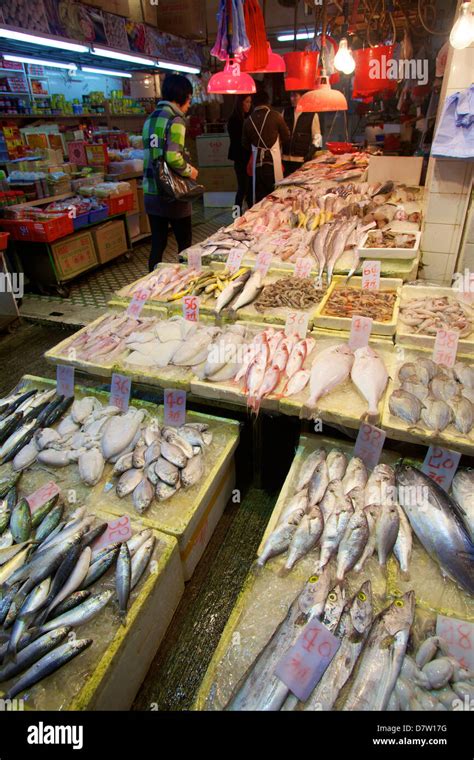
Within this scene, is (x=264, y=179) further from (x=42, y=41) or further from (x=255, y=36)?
(x=42, y=41)

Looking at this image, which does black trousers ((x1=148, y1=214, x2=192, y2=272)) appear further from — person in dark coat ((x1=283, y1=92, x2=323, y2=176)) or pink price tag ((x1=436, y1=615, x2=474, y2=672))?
pink price tag ((x1=436, y1=615, x2=474, y2=672))

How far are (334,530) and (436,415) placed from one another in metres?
0.90

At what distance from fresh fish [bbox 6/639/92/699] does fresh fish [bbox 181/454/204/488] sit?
0.96 m

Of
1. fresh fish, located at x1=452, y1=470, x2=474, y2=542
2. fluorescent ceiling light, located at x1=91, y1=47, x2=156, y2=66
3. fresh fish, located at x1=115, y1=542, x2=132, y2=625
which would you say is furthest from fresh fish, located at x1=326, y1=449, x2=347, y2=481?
fluorescent ceiling light, located at x1=91, y1=47, x2=156, y2=66

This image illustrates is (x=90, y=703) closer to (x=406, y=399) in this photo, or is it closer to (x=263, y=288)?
(x=406, y=399)

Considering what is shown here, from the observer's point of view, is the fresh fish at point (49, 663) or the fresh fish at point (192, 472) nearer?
the fresh fish at point (49, 663)

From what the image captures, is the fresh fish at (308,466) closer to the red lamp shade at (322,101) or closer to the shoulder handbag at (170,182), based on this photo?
the shoulder handbag at (170,182)

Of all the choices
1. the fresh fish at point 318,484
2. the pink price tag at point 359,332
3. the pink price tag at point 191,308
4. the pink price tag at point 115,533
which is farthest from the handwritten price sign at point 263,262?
the pink price tag at point 115,533

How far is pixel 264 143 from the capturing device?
7.92 meters

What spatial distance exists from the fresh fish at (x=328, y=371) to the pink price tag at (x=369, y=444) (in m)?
0.34

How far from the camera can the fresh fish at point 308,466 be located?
253 cm

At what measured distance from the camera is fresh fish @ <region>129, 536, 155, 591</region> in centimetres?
205

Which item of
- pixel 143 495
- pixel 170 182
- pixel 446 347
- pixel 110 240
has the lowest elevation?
pixel 143 495

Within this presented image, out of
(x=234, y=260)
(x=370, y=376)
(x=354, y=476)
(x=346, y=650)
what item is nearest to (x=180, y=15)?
(x=234, y=260)
